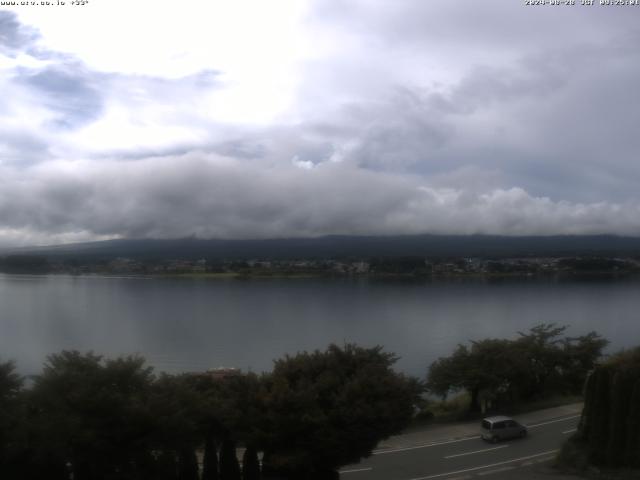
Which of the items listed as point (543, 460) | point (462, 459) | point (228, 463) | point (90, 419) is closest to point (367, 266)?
point (462, 459)

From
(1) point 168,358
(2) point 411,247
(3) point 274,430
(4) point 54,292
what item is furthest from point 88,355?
(2) point 411,247

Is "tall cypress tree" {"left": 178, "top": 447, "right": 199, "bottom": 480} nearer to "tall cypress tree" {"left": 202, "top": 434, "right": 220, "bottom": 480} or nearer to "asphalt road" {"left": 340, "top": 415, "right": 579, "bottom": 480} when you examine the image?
"tall cypress tree" {"left": 202, "top": 434, "right": 220, "bottom": 480}

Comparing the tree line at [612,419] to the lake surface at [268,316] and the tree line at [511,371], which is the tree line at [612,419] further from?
Answer: the lake surface at [268,316]

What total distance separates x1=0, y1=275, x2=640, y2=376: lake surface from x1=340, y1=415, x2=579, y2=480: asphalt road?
46.5 feet

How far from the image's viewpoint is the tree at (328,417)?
32.6 feet

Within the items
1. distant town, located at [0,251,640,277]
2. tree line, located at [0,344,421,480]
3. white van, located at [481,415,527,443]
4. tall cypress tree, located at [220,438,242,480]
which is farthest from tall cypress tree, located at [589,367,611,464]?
distant town, located at [0,251,640,277]

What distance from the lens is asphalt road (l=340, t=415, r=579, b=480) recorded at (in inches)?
475

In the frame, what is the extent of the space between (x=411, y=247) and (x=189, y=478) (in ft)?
369

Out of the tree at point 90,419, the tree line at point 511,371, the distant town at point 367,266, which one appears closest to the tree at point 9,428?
the tree at point 90,419

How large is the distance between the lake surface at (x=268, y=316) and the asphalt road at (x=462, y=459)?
46.5 ft

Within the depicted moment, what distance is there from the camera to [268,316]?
45188 mm

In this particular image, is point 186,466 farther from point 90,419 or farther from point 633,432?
point 633,432

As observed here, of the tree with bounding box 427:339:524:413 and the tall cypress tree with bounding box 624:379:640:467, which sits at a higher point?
the tall cypress tree with bounding box 624:379:640:467

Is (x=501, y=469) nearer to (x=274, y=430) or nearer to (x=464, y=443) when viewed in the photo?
(x=464, y=443)
